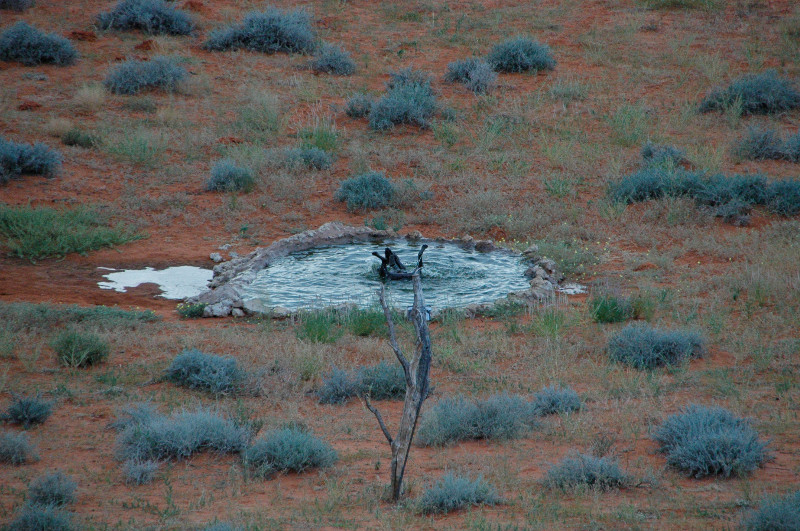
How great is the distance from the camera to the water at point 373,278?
8.98 meters

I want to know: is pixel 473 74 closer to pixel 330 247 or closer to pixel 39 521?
pixel 330 247

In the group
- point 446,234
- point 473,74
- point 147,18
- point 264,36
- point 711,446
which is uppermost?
point 147,18

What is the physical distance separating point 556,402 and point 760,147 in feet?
Answer: 33.1

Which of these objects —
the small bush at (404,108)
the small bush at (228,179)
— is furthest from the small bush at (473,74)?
the small bush at (228,179)

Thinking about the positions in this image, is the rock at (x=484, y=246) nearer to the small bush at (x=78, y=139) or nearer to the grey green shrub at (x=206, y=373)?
the grey green shrub at (x=206, y=373)

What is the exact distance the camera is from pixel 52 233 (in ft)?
35.0

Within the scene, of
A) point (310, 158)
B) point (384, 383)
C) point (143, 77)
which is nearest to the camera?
point (384, 383)

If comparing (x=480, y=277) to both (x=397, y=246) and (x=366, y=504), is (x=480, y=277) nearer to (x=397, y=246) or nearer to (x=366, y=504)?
(x=397, y=246)

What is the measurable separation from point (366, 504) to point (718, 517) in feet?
6.71

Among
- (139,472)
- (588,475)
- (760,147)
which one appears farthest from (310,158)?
(588,475)

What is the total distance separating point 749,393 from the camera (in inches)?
247

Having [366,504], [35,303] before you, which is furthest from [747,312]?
[35,303]

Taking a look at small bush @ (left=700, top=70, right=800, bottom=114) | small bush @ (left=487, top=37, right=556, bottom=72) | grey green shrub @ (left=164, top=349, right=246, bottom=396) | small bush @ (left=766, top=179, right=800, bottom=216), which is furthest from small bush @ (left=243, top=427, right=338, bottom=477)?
small bush @ (left=487, top=37, right=556, bottom=72)

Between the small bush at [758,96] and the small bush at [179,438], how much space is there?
1375 centimetres
